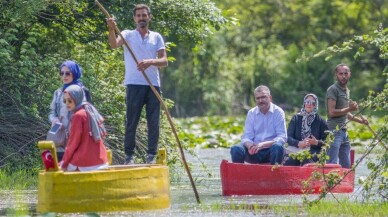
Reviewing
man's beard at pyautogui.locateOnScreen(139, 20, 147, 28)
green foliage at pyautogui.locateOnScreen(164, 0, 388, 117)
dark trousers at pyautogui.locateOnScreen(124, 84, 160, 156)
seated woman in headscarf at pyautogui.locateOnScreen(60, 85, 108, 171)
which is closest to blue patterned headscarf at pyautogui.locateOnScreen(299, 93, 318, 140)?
dark trousers at pyautogui.locateOnScreen(124, 84, 160, 156)

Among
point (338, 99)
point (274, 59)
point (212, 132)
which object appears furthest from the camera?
point (274, 59)

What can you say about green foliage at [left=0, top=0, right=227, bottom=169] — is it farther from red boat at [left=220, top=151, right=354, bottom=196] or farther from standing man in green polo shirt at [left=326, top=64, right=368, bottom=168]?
red boat at [left=220, top=151, right=354, bottom=196]

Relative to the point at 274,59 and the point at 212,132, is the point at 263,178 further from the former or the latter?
the point at 274,59

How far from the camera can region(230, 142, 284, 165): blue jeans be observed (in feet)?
45.2

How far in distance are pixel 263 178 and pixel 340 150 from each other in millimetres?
1606

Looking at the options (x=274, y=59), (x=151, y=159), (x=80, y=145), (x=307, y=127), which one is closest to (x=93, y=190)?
(x=80, y=145)

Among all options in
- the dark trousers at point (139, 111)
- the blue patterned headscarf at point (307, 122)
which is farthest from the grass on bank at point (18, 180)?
the blue patterned headscarf at point (307, 122)

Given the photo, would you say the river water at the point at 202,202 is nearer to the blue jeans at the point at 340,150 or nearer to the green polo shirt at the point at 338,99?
the blue jeans at the point at 340,150

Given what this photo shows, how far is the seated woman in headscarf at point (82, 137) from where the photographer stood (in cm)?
1121

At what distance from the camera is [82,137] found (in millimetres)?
11234

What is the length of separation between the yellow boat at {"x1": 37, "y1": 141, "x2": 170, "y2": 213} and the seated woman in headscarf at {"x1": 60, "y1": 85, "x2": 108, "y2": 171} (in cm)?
19

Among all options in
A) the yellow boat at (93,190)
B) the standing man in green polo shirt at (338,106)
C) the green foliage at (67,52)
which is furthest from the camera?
the green foliage at (67,52)

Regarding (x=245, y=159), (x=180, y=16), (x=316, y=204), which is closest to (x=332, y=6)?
(x=180, y=16)

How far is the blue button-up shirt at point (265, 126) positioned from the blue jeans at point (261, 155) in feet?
0.38
